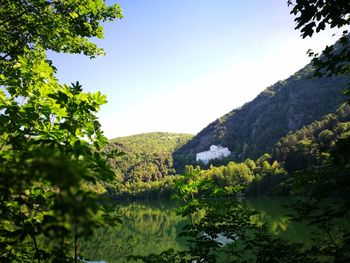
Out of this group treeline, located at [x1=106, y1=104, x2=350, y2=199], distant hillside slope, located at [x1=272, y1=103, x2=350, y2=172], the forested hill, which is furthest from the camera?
the forested hill

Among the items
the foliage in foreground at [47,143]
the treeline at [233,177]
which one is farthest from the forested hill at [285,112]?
the foliage in foreground at [47,143]

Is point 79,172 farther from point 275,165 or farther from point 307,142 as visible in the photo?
point 275,165

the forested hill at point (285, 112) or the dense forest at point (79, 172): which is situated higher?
the forested hill at point (285, 112)

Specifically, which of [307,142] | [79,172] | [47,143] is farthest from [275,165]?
[79,172]

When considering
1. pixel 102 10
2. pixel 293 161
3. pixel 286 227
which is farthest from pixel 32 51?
pixel 293 161

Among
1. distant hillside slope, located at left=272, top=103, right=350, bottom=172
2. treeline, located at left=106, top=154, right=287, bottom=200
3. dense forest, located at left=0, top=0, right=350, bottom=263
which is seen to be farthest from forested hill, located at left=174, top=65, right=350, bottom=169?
dense forest, located at left=0, top=0, right=350, bottom=263

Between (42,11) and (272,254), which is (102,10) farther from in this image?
(272,254)

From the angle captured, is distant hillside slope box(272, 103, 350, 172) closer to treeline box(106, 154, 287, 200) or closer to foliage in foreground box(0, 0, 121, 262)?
treeline box(106, 154, 287, 200)

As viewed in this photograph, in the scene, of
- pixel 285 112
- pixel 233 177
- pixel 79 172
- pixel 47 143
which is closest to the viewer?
pixel 79 172

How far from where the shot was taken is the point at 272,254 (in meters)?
5.07

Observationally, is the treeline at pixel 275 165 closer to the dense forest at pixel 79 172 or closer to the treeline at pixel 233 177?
the treeline at pixel 233 177

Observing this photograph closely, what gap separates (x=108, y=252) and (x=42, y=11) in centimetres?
2838

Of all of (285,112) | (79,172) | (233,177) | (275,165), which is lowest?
(233,177)

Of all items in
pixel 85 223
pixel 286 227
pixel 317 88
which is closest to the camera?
pixel 85 223
